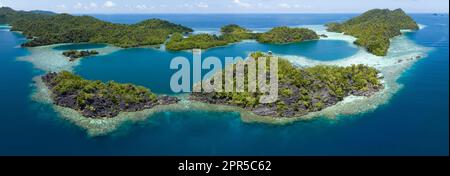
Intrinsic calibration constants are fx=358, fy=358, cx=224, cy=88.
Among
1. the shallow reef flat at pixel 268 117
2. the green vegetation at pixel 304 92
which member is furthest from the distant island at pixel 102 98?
the green vegetation at pixel 304 92

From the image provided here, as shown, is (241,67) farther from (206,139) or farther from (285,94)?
(206,139)

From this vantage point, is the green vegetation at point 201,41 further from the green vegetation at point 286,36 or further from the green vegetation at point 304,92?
the green vegetation at point 304,92

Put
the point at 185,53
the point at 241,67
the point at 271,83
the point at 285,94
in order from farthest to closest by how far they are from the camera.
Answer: the point at 185,53 < the point at 241,67 < the point at 271,83 < the point at 285,94

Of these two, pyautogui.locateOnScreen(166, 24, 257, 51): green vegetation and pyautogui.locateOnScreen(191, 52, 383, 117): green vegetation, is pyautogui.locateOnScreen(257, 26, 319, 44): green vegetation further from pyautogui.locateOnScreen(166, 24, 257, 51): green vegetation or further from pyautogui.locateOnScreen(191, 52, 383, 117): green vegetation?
pyautogui.locateOnScreen(191, 52, 383, 117): green vegetation

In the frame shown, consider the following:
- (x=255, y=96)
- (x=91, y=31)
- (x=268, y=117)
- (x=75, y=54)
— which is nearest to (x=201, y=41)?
(x=75, y=54)

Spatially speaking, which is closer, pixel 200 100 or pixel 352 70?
pixel 200 100

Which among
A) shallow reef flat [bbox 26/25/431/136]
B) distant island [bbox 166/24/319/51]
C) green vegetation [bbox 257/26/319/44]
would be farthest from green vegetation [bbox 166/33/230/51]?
shallow reef flat [bbox 26/25/431/136]

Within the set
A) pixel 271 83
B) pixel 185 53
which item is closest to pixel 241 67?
pixel 271 83

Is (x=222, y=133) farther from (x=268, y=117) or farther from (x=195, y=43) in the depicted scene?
(x=195, y=43)
